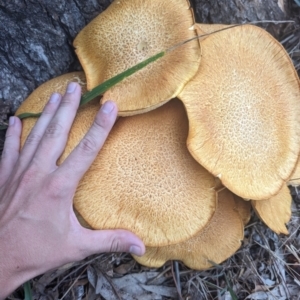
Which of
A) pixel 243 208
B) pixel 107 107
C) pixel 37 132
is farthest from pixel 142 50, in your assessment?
pixel 243 208

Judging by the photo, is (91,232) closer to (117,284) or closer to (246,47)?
(117,284)

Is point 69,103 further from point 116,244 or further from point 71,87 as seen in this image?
point 116,244

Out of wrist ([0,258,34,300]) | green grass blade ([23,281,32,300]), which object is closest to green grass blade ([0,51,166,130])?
wrist ([0,258,34,300])

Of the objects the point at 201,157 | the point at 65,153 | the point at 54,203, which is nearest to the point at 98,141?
the point at 65,153

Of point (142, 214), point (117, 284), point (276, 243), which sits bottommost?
point (276, 243)

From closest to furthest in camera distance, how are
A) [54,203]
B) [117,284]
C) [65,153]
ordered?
[54,203] < [65,153] < [117,284]

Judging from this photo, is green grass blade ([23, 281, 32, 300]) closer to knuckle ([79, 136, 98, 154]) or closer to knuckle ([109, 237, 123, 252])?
knuckle ([109, 237, 123, 252])

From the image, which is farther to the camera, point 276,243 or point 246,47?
point 276,243

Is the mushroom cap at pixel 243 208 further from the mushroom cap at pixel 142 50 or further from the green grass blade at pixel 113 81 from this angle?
the green grass blade at pixel 113 81
